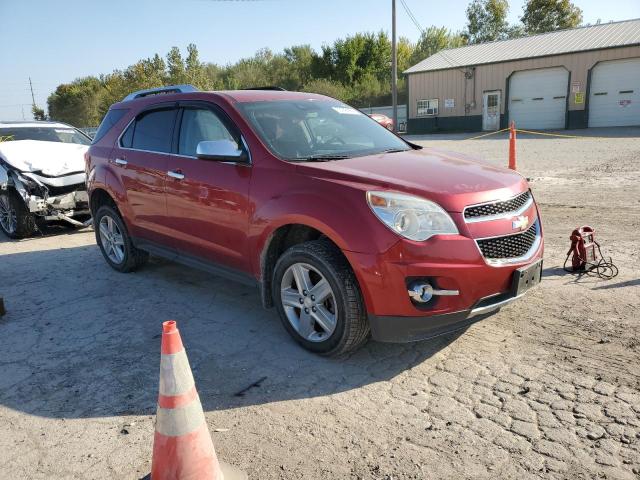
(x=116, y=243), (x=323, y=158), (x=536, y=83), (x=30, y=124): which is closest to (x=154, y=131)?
(x=116, y=243)

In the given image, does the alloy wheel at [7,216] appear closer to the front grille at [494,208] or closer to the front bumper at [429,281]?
the front bumper at [429,281]

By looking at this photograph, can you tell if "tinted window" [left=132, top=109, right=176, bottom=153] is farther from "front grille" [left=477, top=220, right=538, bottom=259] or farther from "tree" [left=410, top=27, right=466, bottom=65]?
"tree" [left=410, top=27, right=466, bottom=65]

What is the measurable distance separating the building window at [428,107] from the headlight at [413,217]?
34387 mm

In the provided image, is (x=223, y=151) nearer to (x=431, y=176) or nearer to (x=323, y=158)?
(x=323, y=158)

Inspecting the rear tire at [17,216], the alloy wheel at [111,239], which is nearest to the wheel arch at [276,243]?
the alloy wheel at [111,239]

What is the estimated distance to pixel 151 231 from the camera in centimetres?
522

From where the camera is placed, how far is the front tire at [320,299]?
337 centimetres

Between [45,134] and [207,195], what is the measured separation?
6417 mm

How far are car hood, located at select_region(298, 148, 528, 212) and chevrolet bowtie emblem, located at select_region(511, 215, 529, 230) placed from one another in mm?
173

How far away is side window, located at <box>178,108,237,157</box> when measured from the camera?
4.47 m

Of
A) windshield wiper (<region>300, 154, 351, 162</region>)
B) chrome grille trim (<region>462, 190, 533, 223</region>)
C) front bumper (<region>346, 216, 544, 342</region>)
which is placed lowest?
front bumper (<region>346, 216, 544, 342</region>)

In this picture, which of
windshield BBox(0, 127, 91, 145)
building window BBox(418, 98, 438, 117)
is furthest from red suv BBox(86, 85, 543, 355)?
building window BBox(418, 98, 438, 117)

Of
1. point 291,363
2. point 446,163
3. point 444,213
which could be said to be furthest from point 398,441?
point 446,163

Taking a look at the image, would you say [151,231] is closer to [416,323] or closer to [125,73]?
[416,323]
